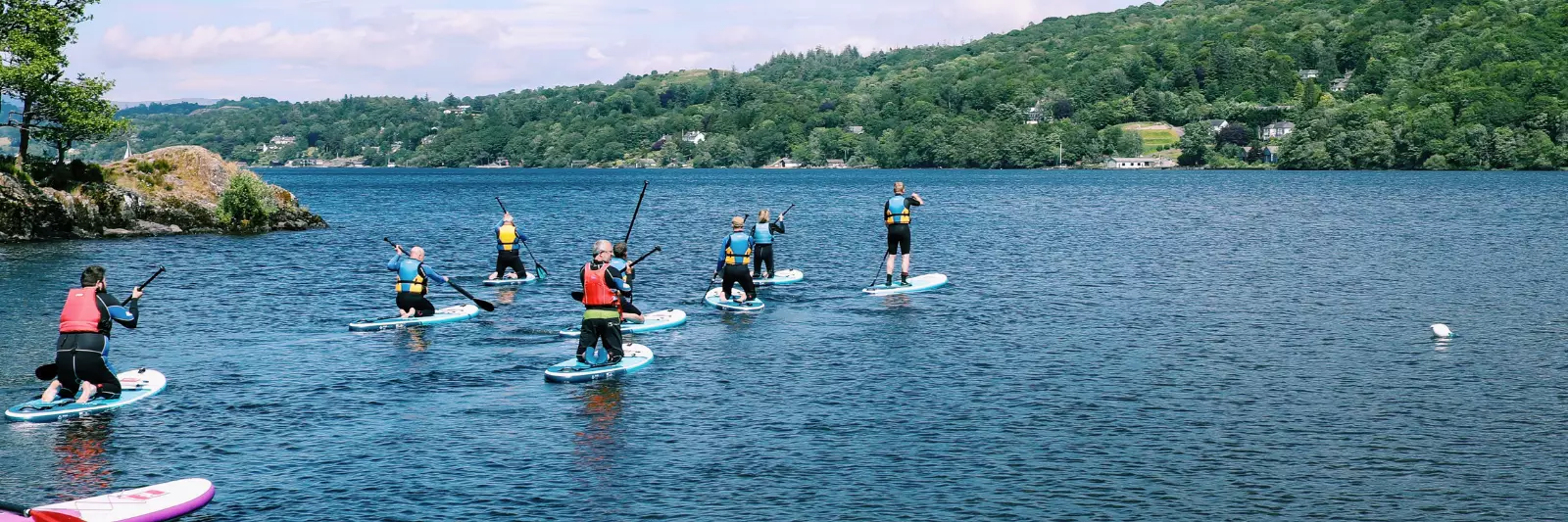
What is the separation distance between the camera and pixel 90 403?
Answer: 22250 mm

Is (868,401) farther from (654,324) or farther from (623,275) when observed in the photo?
(654,324)

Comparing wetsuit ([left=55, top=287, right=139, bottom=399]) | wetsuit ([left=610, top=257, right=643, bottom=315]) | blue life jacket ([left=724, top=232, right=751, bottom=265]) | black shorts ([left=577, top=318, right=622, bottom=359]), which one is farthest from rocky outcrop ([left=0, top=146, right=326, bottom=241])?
black shorts ([left=577, top=318, right=622, bottom=359])

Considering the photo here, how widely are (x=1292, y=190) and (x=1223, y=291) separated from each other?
103 metres

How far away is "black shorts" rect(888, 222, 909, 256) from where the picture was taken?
3938 centimetres

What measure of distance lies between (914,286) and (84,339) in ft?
81.0

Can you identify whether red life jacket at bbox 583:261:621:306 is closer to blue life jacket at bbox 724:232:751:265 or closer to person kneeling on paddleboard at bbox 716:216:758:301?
person kneeling on paddleboard at bbox 716:216:758:301

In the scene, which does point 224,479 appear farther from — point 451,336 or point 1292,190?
point 1292,190

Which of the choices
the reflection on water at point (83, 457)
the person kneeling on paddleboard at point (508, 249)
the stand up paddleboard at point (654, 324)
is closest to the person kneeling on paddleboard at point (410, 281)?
the stand up paddleboard at point (654, 324)

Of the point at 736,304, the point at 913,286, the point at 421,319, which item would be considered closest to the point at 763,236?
the point at 736,304

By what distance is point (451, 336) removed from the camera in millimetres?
31062

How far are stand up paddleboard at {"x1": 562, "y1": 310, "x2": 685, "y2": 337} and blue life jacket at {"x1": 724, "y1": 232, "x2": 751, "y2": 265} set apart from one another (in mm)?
1965

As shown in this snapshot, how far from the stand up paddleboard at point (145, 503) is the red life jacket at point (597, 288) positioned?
8.73m

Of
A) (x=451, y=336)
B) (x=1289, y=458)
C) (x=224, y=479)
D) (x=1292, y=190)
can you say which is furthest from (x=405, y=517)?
(x=1292, y=190)

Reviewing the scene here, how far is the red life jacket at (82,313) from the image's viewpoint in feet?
70.2
